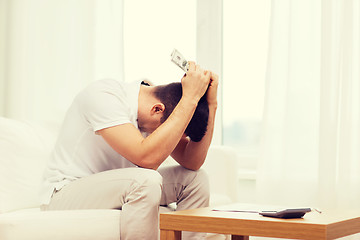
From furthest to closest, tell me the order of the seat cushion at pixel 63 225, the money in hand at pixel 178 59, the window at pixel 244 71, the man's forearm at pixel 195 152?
the window at pixel 244 71, the man's forearm at pixel 195 152, the money in hand at pixel 178 59, the seat cushion at pixel 63 225

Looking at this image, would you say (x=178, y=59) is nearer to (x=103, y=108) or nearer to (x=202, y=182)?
A: (x=103, y=108)

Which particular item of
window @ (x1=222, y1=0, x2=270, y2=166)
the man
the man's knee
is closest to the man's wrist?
the man

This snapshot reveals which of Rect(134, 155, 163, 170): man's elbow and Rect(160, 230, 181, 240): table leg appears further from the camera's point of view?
Rect(134, 155, 163, 170): man's elbow

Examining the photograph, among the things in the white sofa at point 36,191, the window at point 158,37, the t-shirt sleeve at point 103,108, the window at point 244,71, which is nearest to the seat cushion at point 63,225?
the white sofa at point 36,191

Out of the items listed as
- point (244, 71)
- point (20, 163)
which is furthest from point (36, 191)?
point (244, 71)

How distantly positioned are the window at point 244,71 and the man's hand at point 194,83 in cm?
138

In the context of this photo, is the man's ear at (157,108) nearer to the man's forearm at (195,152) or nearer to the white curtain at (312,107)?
the man's forearm at (195,152)

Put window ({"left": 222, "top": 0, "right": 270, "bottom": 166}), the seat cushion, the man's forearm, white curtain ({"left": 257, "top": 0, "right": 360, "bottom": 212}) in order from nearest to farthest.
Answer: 1. the seat cushion
2. the man's forearm
3. white curtain ({"left": 257, "top": 0, "right": 360, "bottom": 212})
4. window ({"left": 222, "top": 0, "right": 270, "bottom": 166})

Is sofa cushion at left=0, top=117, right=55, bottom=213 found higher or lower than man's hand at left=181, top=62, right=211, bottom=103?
lower

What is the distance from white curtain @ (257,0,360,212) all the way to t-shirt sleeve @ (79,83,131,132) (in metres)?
1.31

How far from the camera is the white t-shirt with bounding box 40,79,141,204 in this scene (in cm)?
163

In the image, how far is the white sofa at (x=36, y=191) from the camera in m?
1.42

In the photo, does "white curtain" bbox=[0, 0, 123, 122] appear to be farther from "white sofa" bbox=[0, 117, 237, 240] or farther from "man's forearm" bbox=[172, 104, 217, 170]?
"man's forearm" bbox=[172, 104, 217, 170]

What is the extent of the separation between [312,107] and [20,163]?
60.4 inches
